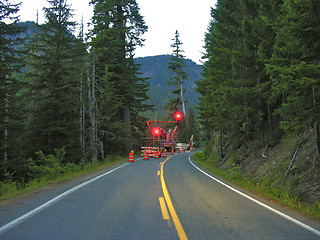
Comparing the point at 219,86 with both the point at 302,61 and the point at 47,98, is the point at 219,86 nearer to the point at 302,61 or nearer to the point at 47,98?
the point at 302,61

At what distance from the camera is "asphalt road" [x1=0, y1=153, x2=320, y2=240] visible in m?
4.41

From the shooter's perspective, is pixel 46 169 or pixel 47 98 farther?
pixel 47 98

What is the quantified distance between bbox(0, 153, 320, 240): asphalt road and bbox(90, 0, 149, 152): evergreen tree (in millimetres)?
18051

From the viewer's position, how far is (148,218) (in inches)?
211

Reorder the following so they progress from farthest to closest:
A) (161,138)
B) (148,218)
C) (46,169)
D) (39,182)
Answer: (161,138)
(46,169)
(39,182)
(148,218)

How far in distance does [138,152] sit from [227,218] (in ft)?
99.3

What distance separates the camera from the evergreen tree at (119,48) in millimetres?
26266

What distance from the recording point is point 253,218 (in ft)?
17.8

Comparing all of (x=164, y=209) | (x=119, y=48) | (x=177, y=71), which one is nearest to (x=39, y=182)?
(x=164, y=209)

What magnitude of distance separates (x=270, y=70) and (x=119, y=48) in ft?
71.0

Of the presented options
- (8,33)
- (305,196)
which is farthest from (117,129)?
(305,196)

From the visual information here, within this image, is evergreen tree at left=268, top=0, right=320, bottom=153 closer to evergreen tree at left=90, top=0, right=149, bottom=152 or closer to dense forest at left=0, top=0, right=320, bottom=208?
dense forest at left=0, top=0, right=320, bottom=208


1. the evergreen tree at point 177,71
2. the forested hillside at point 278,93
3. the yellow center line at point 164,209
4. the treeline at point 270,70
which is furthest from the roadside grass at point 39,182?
the evergreen tree at point 177,71

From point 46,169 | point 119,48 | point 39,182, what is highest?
point 119,48
